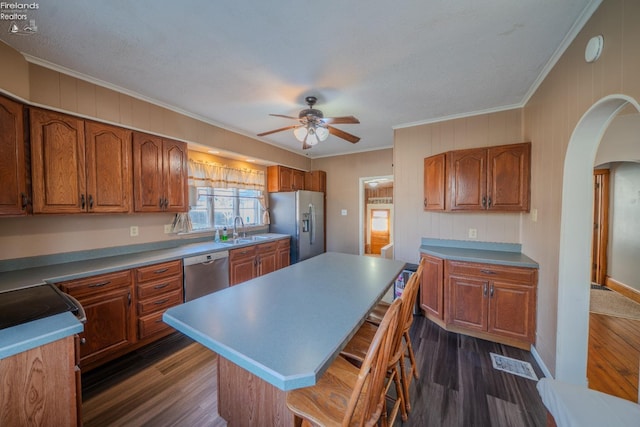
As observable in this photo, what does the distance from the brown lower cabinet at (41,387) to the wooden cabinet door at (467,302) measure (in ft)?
9.95

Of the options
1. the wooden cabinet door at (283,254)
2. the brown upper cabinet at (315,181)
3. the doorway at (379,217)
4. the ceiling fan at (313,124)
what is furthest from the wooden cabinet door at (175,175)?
the doorway at (379,217)


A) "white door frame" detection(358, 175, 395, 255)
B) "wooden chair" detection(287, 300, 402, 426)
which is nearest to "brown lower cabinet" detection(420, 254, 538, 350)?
"wooden chair" detection(287, 300, 402, 426)

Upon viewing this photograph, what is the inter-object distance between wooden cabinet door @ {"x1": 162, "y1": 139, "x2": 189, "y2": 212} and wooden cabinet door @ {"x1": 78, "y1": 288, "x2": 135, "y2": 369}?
106 cm

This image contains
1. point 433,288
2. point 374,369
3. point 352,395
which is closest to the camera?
point 352,395

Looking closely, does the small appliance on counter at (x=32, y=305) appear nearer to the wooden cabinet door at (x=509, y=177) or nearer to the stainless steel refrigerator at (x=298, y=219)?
the stainless steel refrigerator at (x=298, y=219)

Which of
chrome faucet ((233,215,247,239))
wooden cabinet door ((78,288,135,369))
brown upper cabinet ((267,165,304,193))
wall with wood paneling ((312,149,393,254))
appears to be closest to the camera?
wooden cabinet door ((78,288,135,369))

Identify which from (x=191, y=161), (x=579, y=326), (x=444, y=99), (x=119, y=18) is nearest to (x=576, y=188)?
(x=579, y=326)

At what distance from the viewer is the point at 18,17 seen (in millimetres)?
1466

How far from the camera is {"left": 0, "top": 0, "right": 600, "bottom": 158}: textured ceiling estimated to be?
4.61 feet

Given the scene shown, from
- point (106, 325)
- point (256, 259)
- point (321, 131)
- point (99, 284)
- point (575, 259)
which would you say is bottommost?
point (106, 325)

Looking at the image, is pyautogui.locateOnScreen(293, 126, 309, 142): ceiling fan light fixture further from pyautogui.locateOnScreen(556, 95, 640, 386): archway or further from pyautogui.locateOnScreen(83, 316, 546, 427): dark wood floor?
pyautogui.locateOnScreen(83, 316, 546, 427): dark wood floor

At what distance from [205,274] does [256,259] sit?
854 millimetres

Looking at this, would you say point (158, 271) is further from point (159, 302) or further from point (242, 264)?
point (242, 264)

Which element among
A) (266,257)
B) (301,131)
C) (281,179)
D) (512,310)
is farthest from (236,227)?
(512,310)
